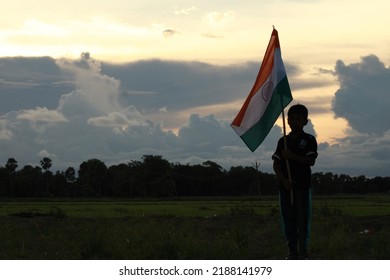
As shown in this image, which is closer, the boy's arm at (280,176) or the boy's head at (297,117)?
the boy's arm at (280,176)

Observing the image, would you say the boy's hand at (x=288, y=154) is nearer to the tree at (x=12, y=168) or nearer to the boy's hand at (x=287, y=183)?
the boy's hand at (x=287, y=183)

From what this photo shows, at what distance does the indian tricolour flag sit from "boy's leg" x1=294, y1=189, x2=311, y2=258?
1185 millimetres

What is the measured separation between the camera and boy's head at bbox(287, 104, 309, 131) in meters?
7.64

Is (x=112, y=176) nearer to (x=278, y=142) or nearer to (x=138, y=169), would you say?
(x=138, y=169)

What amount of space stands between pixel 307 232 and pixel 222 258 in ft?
4.51

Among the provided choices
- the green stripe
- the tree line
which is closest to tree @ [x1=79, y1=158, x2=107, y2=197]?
the tree line

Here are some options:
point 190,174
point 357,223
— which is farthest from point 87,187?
point 357,223

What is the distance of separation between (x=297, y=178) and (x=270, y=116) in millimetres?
1154

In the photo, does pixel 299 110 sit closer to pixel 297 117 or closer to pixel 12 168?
pixel 297 117

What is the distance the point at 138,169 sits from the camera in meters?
102

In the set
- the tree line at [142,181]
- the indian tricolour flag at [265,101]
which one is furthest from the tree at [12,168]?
the indian tricolour flag at [265,101]

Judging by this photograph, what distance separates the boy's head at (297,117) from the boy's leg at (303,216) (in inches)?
31.2

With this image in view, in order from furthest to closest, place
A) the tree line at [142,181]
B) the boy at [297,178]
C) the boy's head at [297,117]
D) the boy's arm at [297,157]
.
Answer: the tree line at [142,181] < the boy's head at [297,117] < the boy at [297,178] < the boy's arm at [297,157]

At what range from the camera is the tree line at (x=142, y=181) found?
98.9 metres
